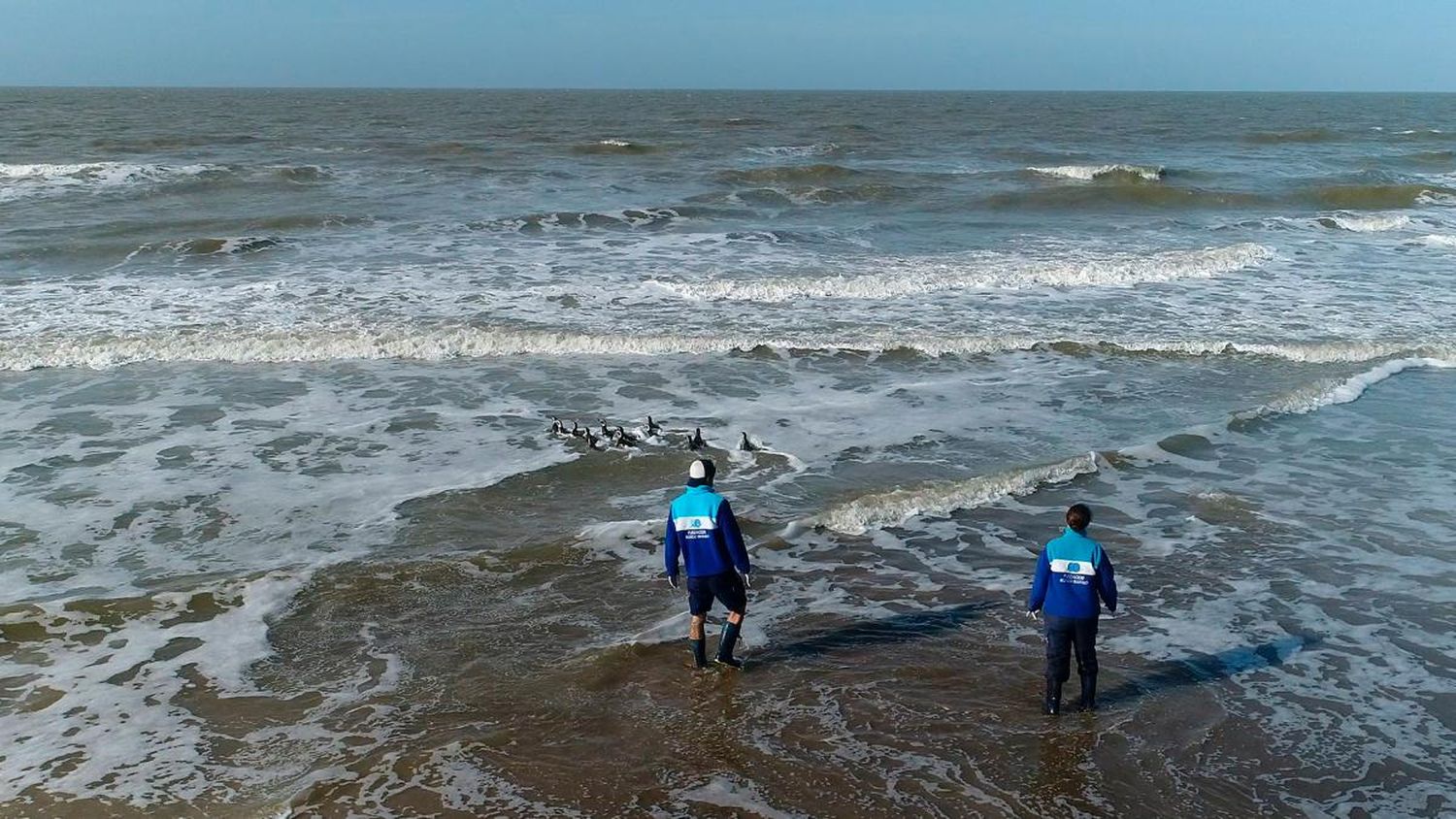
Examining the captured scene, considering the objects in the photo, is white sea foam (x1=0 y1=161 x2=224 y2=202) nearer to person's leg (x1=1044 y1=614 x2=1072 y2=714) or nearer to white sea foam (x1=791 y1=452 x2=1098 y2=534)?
white sea foam (x1=791 y1=452 x2=1098 y2=534)

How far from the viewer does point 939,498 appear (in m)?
11.6

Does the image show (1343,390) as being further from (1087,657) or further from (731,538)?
(731,538)

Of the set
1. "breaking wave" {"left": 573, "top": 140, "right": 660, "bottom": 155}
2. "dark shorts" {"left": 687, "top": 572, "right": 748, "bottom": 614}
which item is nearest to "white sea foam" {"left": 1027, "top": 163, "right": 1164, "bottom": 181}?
"breaking wave" {"left": 573, "top": 140, "right": 660, "bottom": 155}

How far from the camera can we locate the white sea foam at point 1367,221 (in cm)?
3161

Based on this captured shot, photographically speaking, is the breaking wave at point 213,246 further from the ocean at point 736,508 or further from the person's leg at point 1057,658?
the person's leg at point 1057,658

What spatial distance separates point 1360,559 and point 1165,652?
9.53ft

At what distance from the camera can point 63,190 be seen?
122ft

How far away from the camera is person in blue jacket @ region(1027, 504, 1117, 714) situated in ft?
24.2

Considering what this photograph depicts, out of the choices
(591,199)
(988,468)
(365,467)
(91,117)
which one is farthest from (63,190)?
(91,117)

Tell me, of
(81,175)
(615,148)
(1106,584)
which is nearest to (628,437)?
(1106,584)

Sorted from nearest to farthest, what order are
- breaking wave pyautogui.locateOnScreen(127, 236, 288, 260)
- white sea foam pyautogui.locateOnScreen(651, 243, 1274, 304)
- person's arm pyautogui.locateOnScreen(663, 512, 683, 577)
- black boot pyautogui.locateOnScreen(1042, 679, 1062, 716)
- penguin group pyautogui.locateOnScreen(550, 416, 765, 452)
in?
black boot pyautogui.locateOnScreen(1042, 679, 1062, 716), person's arm pyautogui.locateOnScreen(663, 512, 683, 577), penguin group pyautogui.locateOnScreen(550, 416, 765, 452), white sea foam pyautogui.locateOnScreen(651, 243, 1274, 304), breaking wave pyautogui.locateOnScreen(127, 236, 288, 260)

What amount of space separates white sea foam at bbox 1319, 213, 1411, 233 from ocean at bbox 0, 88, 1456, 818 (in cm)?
376

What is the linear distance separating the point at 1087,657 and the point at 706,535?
2646mm

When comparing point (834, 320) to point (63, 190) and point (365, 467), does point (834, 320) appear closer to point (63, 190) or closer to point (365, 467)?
point (365, 467)
